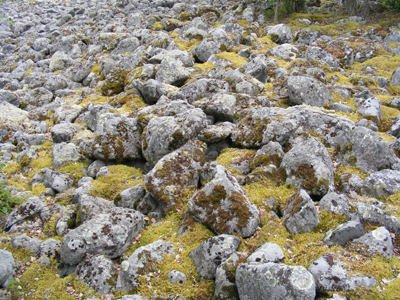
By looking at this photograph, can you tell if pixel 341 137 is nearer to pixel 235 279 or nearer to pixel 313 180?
pixel 313 180

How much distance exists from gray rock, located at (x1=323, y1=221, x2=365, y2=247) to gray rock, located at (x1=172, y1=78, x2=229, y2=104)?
12.6 metres

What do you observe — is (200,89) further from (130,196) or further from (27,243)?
(27,243)

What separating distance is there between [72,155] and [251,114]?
10895mm

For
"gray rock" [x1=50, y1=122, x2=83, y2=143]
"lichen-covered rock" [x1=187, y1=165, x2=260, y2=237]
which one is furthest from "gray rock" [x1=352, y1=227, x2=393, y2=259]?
"gray rock" [x1=50, y1=122, x2=83, y2=143]

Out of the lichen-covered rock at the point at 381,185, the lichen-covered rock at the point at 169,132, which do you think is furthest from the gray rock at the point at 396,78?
the lichen-covered rock at the point at 169,132

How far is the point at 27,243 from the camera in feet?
34.7

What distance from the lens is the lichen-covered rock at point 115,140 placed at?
16000 millimetres

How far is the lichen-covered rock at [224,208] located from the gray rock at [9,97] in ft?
82.6

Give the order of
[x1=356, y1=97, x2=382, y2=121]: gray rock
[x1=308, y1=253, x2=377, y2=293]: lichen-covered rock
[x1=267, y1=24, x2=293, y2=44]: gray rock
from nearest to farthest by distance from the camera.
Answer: [x1=308, y1=253, x2=377, y2=293]: lichen-covered rock, [x1=356, y1=97, x2=382, y2=121]: gray rock, [x1=267, y1=24, x2=293, y2=44]: gray rock

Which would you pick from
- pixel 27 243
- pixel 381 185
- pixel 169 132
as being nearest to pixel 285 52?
pixel 169 132

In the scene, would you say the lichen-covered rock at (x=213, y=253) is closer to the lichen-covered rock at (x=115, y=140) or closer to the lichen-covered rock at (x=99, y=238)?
the lichen-covered rock at (x=99, y=238)

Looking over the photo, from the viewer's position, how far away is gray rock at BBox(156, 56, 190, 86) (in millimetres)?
22984

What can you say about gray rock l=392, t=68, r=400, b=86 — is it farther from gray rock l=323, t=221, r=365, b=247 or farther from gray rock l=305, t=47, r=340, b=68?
gray rock l=323, t=221, r=365, b=247

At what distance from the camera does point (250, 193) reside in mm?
11305
